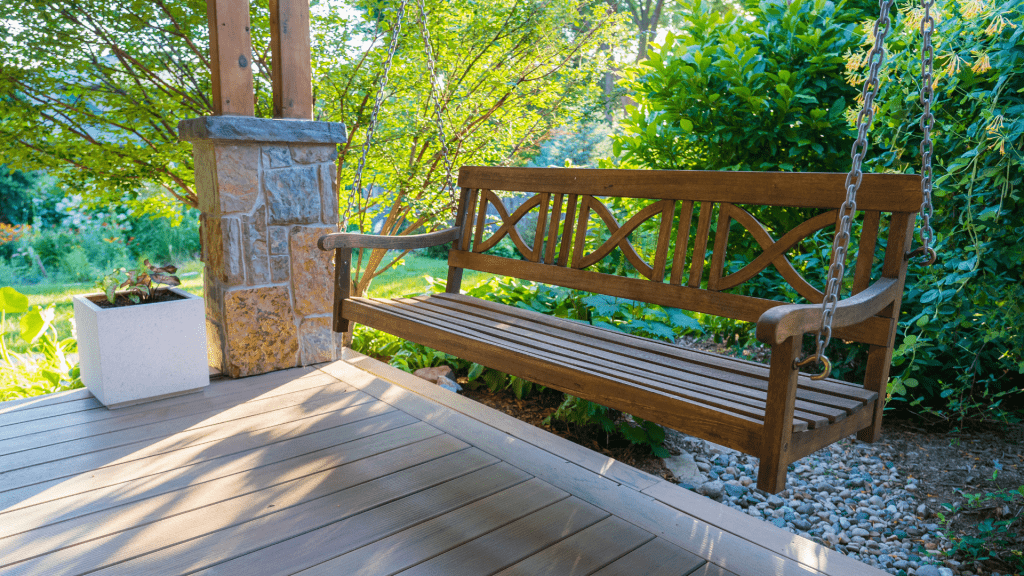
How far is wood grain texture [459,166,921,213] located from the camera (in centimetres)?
168

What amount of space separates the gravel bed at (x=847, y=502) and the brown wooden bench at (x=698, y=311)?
78 cm

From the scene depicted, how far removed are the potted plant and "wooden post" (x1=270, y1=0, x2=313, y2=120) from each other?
87cm

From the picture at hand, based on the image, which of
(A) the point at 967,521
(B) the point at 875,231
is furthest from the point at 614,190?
(A) the point at 967,521

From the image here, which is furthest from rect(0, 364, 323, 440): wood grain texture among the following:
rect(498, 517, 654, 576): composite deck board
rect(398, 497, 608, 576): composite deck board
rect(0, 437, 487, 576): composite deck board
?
rect(498, 517, 654, 576): composite deck board

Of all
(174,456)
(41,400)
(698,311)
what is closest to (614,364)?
(698,311)

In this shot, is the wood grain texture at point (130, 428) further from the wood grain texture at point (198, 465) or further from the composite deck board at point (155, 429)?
the wood grain texture at point (198, 465)

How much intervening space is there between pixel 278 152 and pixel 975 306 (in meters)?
2.81

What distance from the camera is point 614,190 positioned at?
2.30 m

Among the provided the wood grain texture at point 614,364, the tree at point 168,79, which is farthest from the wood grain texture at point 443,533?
the tree at point 168,79

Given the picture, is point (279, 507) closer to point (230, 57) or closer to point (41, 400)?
point (41, 400)

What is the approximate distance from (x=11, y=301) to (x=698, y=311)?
3.16m

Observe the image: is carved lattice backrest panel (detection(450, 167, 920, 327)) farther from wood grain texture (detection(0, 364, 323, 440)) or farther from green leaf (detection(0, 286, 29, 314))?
green leaf (detection(0, 286, 29, 314))

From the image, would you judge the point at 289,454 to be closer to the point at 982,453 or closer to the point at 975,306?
the point at 975,306

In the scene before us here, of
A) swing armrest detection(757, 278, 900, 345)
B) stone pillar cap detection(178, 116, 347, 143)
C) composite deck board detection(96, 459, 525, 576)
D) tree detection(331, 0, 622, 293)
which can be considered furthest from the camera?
tree detection(331, 0, 622, 293)
